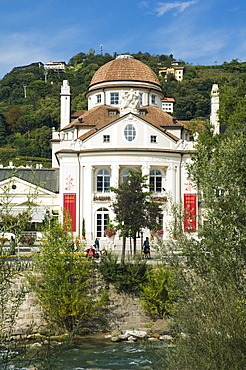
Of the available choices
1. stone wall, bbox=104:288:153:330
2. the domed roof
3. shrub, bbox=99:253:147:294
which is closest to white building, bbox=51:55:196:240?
the domed roof

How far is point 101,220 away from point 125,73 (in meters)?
17.7

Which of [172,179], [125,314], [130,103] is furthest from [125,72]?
[125,314]

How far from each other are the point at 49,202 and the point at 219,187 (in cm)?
3789

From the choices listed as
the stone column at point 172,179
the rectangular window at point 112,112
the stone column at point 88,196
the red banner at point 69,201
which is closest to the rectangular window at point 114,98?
the rectangular window at point 112,112

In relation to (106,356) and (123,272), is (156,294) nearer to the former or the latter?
(123,272)

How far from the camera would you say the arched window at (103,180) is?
5132cm

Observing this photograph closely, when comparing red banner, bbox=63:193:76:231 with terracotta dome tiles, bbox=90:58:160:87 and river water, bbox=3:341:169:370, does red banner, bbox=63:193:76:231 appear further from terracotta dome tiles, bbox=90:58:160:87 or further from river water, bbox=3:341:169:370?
river water, bbox=3:341:169:370

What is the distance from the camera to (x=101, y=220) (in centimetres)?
5053

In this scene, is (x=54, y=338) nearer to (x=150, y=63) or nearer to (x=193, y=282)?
(x=193, y=282)

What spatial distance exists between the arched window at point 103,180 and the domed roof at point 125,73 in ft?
39.4

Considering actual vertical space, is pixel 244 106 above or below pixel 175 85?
below

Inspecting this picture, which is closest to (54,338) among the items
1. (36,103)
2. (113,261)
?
(113,261)

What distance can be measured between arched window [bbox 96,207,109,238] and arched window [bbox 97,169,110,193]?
6.39 ft

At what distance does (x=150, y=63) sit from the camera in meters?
198
